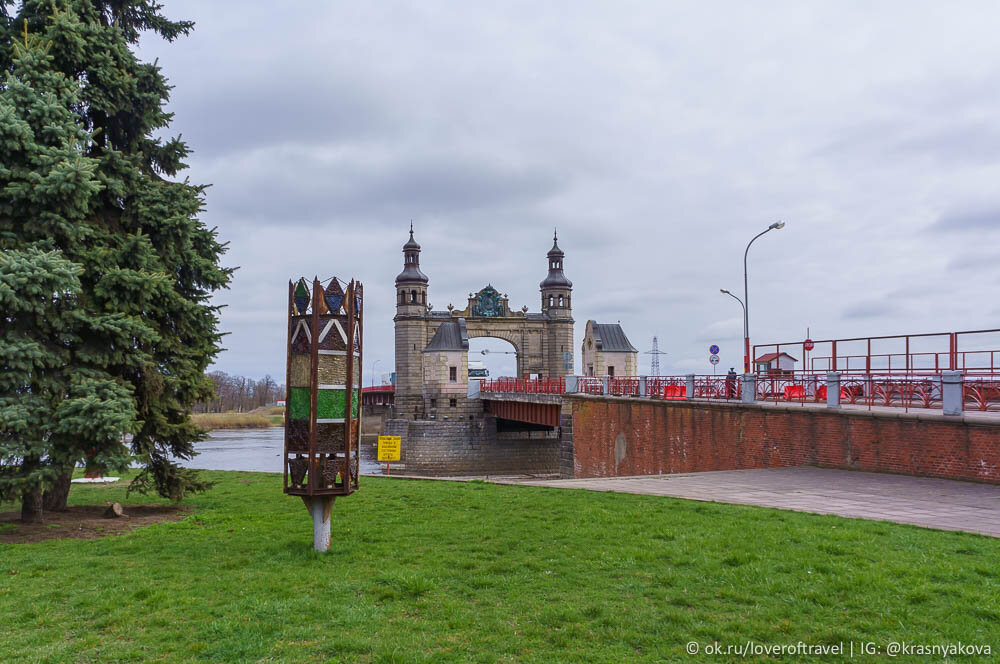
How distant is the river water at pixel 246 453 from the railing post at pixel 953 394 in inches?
1030

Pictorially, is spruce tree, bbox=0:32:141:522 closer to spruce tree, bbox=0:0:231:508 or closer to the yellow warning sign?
spruce tree, bbox=0:0:231:508

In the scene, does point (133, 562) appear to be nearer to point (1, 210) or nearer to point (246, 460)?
point (1, 210)

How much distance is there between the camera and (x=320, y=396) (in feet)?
27.7

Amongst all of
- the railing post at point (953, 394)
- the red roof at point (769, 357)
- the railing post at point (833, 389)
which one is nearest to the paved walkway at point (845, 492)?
the railing post at point (953, 394)

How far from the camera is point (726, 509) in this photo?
34.0 feet

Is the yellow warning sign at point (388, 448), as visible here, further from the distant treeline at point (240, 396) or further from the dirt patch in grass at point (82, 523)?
the distant treeline at point (240, 396)

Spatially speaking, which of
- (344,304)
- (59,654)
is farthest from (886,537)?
(59,654)

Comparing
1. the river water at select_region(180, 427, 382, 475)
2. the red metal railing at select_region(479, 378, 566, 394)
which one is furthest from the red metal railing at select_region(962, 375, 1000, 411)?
the river water at select_region(180, 427, 382, 475)

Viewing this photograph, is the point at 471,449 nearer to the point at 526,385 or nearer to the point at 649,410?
the point at 526,385

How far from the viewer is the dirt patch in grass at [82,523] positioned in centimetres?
1032

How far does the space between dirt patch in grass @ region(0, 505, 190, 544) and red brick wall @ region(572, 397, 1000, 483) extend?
1342 centimetres

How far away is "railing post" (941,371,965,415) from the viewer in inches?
527

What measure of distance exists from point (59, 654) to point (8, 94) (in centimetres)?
846

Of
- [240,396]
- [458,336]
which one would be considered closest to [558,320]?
[458,336]
